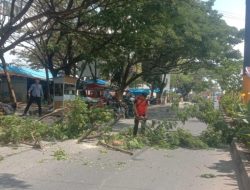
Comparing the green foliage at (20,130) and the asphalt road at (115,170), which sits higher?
the green foliage at (20,130)

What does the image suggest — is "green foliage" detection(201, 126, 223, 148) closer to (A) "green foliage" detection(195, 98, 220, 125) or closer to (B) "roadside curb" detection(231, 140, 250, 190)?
(A) "green foliage" detection(195, 98, 220, 125)

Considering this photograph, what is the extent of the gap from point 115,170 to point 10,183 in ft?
8.04

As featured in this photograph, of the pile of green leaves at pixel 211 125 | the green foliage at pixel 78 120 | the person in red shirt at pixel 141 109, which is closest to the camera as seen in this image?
the green foliage at pixel 78 120

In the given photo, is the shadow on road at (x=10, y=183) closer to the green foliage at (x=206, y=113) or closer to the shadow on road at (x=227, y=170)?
the shadow on road at (x=227, y=170)

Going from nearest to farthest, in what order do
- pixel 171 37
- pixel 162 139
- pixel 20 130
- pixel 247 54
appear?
pixel 20 130 → pixel 162 139 → pixel 247 54 → pixel 171 37

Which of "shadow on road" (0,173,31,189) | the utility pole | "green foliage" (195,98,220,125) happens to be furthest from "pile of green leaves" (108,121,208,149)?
"shadow on road" (0,173,31,189)

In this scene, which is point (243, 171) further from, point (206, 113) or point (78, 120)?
point (206, 113)

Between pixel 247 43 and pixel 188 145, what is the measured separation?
4.76 meters

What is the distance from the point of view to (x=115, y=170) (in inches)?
404

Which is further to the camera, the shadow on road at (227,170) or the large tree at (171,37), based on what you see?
the large tree at (171,37)

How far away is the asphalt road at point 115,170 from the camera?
870 centimetres

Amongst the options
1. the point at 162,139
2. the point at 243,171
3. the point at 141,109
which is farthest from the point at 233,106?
the point at 243,171

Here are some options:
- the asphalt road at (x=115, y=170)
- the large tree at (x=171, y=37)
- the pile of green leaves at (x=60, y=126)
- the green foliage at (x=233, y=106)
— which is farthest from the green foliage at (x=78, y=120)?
the large tree at (x=171, y=37)

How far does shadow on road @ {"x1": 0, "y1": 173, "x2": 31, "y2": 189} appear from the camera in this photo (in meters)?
8.24
